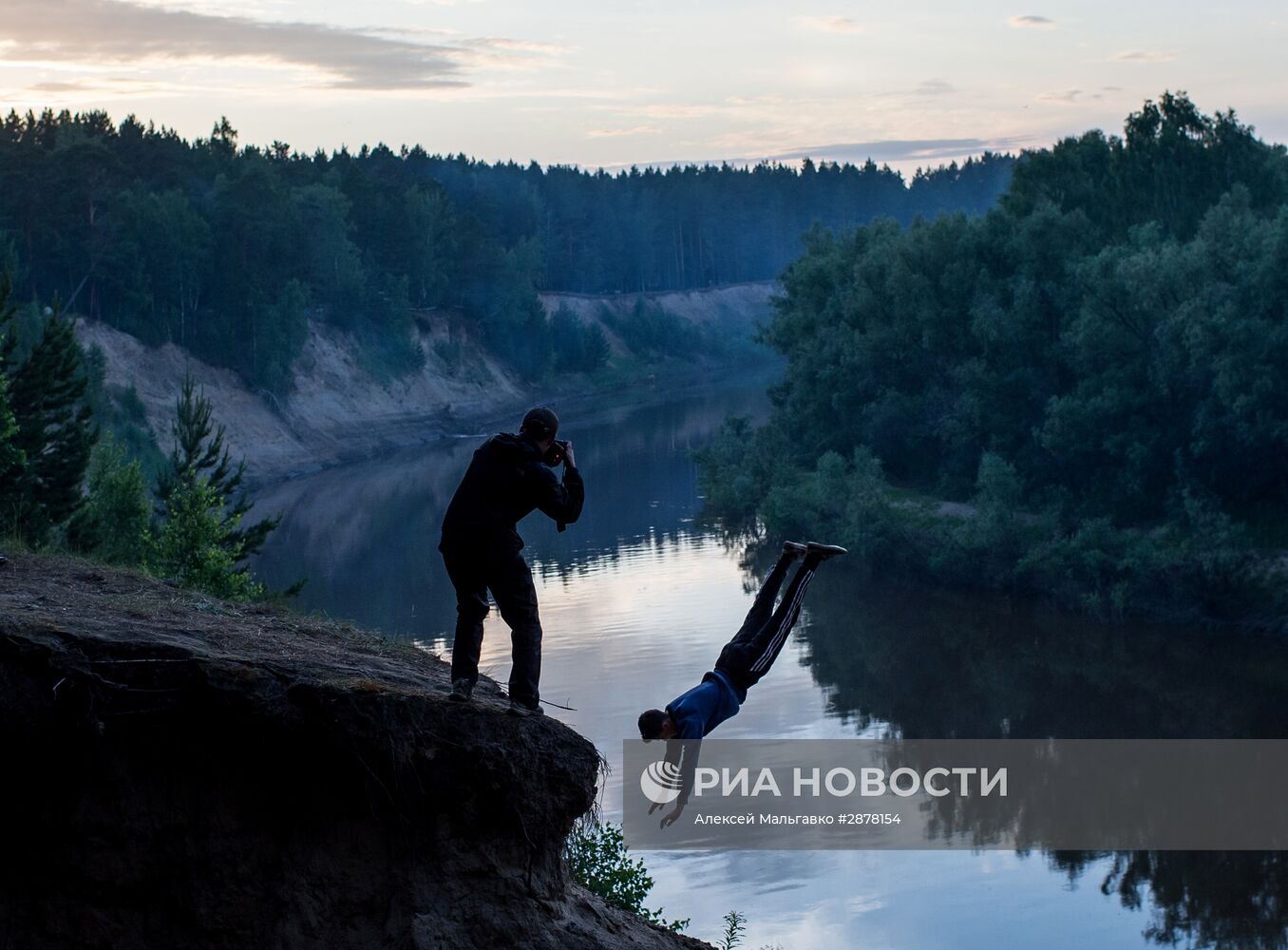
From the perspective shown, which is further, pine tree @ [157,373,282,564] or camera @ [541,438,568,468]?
pine tree @ [157,373,282,564]

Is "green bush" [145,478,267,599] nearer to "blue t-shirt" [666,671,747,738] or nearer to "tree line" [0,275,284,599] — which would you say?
"tree line" [0,275,284,599]

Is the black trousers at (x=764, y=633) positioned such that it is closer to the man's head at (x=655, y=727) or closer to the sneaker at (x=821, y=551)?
the sneaker at (x=821, y=551)

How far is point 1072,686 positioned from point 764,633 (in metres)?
25.8

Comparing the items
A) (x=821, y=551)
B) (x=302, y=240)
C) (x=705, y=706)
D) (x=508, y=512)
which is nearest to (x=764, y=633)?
(x=821, y=551)

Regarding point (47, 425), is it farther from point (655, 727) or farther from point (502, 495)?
point (655, 727)

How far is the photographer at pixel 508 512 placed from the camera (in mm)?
10414

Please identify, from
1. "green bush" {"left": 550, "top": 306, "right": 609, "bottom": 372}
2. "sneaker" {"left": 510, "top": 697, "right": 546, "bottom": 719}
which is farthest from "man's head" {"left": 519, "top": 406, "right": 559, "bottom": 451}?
"green bush" {"left": 550, "top": 306, "right": 609, "bottom": 372}

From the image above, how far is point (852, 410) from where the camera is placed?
5997cm

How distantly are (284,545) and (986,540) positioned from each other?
2866 centimetres

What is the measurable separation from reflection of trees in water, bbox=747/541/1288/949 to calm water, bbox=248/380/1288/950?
65mm

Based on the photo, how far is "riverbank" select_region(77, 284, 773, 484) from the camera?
79.7 meters

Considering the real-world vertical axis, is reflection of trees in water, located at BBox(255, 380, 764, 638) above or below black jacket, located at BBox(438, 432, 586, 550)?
below

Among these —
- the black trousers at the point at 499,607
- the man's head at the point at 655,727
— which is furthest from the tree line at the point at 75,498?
the man's head at the point at 655,727

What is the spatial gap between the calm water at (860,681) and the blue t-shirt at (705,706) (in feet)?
38.8
